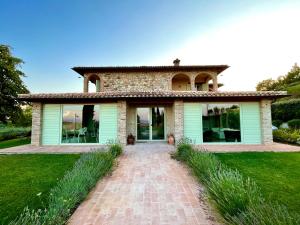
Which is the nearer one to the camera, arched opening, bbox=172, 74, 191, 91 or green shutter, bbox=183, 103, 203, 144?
green shutter, bbox=183, 103, 203, 144

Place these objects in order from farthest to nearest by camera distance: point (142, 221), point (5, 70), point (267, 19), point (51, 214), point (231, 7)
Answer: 1. point (5, 70)
2. point (267, 19)
3. point (231, 7)
4. point (142, 221)
5. point (51, 214)

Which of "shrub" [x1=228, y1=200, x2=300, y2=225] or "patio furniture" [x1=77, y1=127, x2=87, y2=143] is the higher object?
"patio furniture" [x1=77, y1=127, x2=87, y2=143]

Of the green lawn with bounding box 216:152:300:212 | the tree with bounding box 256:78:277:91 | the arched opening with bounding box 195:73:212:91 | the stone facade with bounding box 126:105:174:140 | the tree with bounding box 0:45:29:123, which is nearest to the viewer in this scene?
the green lawn with bounding box 216:152:300:212

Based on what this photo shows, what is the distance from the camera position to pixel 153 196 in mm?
4559

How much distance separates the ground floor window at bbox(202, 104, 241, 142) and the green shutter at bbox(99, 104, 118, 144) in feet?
20.4

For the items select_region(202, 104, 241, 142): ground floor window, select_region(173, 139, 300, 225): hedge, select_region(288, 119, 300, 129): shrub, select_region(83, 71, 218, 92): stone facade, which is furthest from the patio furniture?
select_region(288, 119, 300, 129): shrub

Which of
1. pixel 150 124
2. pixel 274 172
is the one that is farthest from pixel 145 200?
pixel 150 124

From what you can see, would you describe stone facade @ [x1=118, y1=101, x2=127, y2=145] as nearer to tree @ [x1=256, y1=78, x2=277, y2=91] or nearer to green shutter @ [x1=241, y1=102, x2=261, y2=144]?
green shutter @ [x1=241, y1=102, x2=261, y2=144]

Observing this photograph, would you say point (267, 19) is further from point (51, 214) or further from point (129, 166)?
point (51, 214)

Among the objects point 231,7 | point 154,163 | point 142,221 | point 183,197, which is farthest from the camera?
point 231,7

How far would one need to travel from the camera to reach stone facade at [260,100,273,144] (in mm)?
12031

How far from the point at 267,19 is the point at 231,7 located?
2.90 metres

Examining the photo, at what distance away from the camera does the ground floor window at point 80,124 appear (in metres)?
12.6

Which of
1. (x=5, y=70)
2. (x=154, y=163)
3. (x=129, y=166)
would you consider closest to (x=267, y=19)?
(x=154, y=163)
